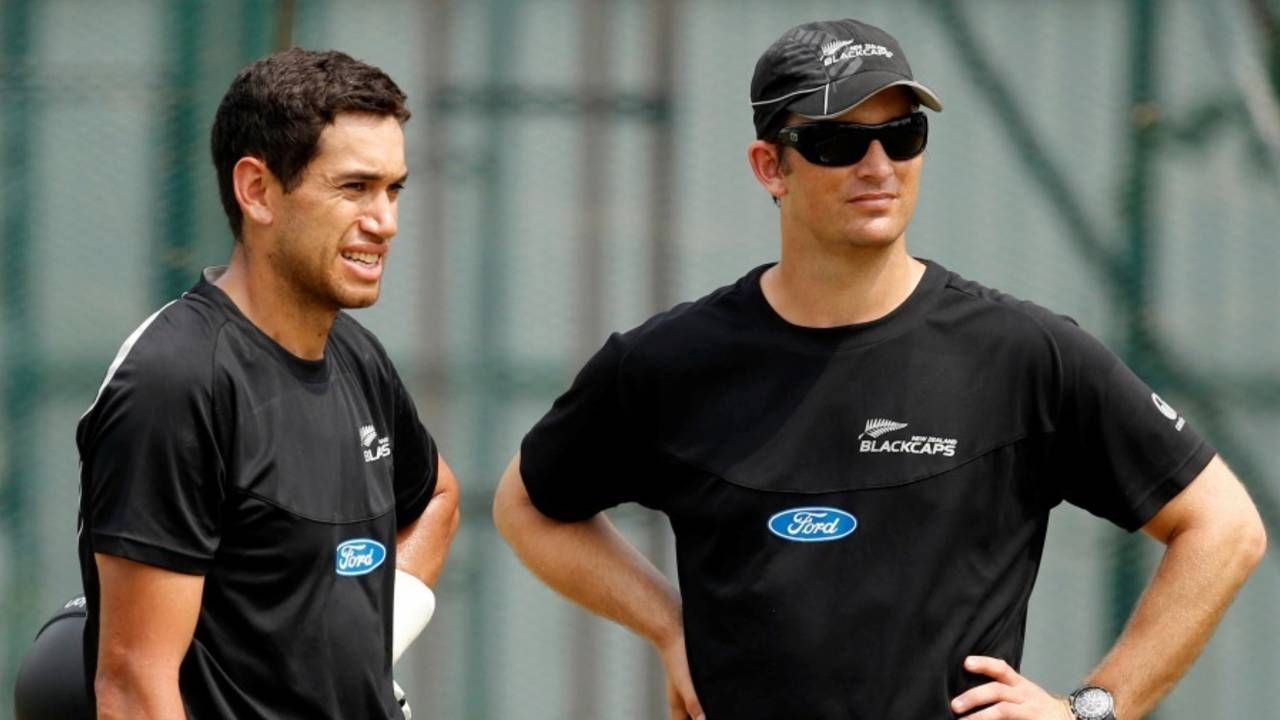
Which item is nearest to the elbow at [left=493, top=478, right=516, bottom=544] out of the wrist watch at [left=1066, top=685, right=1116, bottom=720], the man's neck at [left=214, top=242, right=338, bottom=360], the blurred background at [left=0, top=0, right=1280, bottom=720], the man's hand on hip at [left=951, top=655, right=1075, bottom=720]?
the man's neck at [left=214, top=242, right=338, bottom=360]

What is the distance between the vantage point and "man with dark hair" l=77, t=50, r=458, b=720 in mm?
2648

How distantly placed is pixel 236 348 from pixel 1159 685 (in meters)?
1.54

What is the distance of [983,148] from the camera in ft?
17.4

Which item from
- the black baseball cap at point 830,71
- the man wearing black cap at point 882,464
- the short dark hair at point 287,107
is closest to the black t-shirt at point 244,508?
the short dark hair at point 287,107

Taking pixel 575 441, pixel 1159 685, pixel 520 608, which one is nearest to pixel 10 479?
pixel 520 608

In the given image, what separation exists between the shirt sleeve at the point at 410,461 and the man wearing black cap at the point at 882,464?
49cm

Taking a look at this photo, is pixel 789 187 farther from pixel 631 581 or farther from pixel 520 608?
pixel 520 608

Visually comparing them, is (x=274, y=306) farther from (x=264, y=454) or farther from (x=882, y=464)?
(x=882, y=464)

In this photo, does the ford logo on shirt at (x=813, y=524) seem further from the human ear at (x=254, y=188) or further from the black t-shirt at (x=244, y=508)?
the human ear at (x=254, y=188)

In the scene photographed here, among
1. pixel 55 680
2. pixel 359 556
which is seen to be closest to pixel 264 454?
pixel 359 556

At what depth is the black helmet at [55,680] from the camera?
3.09 metres

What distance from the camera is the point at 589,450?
10.6 ft

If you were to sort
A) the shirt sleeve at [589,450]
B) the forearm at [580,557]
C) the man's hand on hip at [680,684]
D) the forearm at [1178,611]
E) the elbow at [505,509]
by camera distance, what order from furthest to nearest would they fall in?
the elbow at [505,509]
the forearm at [580,557]
the shirt sleeve at [589,450]
the man's hand on hip at [680,684]
the forearm at [1178,611]

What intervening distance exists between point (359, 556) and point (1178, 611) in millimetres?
1290
